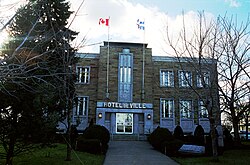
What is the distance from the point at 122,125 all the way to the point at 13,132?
18.6m

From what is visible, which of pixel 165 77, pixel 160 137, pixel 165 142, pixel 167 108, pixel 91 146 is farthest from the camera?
pixel 165 77

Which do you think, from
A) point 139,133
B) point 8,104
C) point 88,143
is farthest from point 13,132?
point 139,133

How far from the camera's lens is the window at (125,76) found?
27438mm

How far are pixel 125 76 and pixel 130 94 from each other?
2100 millimetres

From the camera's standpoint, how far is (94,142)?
1493cm

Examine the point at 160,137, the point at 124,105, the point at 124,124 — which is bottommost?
the point at 160,137

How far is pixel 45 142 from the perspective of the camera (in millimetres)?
9828

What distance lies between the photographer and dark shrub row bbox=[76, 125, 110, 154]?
14914 mm

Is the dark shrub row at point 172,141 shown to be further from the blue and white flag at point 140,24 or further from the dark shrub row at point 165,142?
the blue and white flag at point 140,24

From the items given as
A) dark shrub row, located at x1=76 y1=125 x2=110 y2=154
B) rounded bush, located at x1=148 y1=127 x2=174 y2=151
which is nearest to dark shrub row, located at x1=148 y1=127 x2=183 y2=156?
rounded bush, located at x1=148 y1=127 x2=174 y2=151

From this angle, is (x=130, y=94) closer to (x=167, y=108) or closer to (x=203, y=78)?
(x=167, y=108)

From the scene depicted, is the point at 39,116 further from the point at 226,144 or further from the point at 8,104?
the point at 226,144

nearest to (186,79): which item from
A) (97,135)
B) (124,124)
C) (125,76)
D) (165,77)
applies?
(97,135)

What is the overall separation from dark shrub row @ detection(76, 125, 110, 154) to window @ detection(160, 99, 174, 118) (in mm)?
12468
